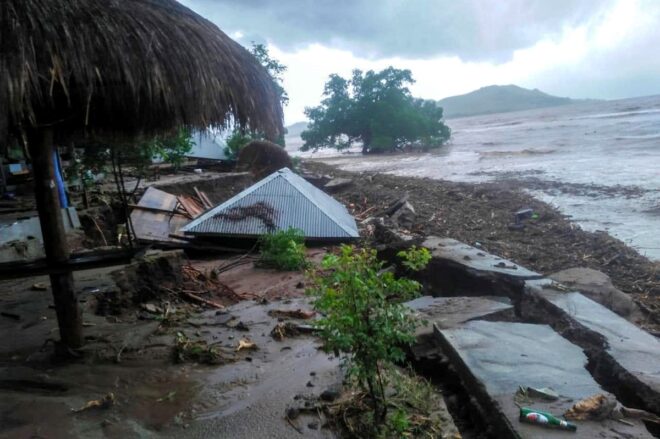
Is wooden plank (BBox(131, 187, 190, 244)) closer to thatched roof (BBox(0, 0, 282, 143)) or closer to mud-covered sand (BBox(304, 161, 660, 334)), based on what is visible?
mud-covered sand (BBox(304, 161, 660, 334))

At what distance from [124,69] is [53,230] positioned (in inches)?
49.4

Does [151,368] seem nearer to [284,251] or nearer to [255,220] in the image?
[284,251]

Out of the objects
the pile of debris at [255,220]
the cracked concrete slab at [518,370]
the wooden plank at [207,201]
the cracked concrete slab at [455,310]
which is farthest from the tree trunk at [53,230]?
the wooden plank at [207,201]

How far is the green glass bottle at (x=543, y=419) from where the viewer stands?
2.24 metres

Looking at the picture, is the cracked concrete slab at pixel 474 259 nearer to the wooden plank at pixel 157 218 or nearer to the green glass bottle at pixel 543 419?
the green glass bottle at pixel 543 419

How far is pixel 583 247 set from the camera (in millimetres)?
7074

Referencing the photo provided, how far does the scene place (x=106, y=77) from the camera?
2.94m

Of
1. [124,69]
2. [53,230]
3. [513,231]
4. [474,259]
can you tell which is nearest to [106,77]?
[124,69]

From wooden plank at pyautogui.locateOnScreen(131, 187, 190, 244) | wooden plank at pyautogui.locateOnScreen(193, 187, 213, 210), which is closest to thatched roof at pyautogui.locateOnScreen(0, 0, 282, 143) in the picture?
wooden plank at pyautogui.locateOnScreen(131, 187, 190, 244)

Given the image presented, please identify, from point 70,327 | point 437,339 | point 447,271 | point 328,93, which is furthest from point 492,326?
point 328,93

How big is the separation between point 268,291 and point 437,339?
287 centimetres

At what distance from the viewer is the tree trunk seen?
3320 mm

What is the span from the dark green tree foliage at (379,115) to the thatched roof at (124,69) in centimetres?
2736

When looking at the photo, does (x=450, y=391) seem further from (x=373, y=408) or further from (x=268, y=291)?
(x=268, y=291)
